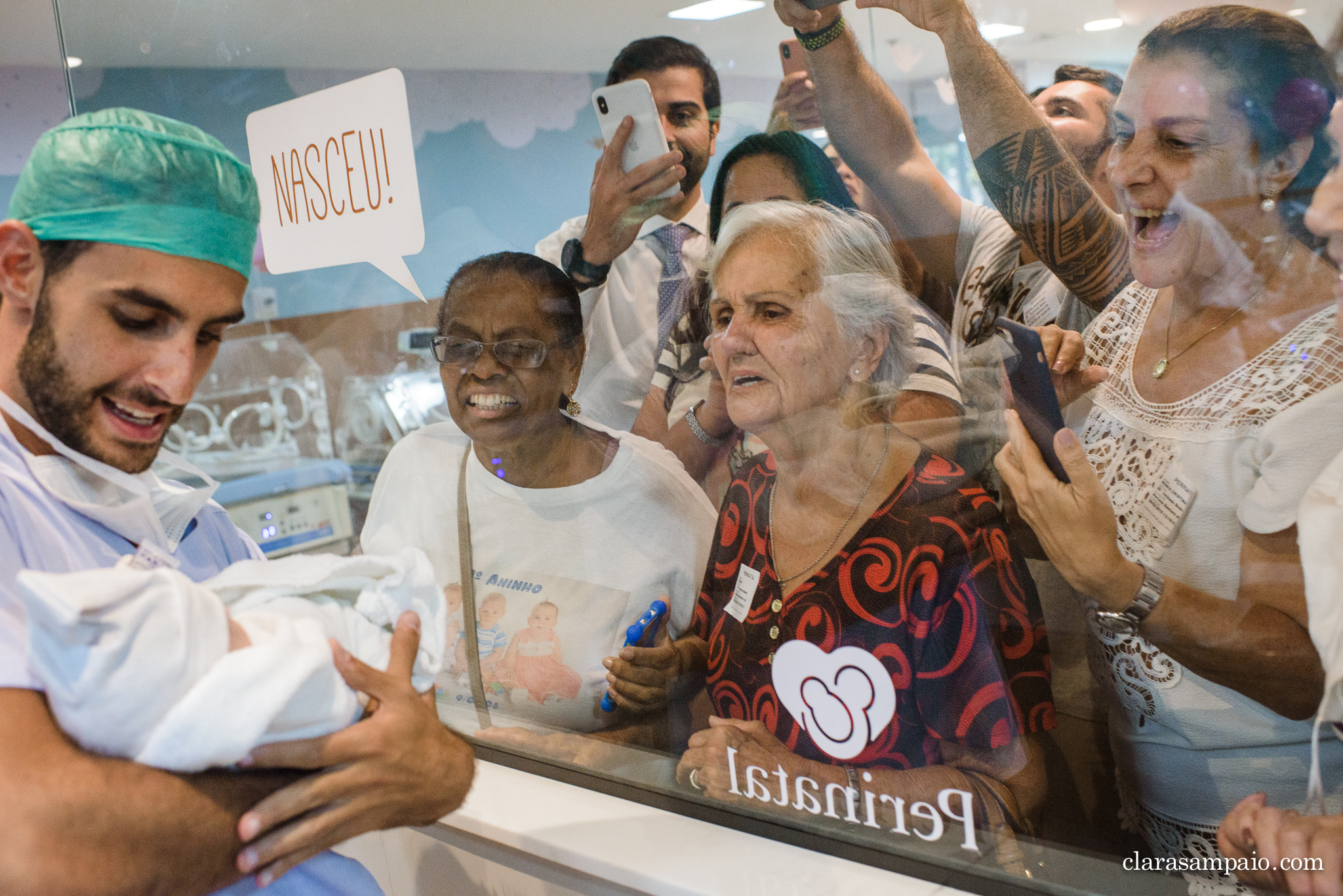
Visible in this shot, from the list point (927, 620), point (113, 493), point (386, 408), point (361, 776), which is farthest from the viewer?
point (386, 408)

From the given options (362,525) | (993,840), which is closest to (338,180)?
(362,525)

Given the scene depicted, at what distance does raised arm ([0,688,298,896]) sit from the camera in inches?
30.2

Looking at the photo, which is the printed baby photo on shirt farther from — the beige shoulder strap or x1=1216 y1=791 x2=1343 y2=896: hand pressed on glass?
x1=1216 y1=791 x2=1343 y2=896: hand pressed on glass

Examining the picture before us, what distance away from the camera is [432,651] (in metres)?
1.04

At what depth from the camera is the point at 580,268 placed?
156 centimetres

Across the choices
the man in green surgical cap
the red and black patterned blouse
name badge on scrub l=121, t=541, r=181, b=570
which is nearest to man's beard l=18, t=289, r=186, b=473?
the man in green surgical cap

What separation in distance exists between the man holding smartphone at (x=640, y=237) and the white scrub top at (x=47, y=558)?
67 cm

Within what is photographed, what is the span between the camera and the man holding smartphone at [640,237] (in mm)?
1363

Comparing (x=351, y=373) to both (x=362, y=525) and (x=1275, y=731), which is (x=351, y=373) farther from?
(x=1275, y=731)

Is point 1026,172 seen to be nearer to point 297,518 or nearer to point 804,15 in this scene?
point 804,15

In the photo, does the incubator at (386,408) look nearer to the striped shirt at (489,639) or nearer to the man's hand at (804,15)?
the striped shirt at (489,639)

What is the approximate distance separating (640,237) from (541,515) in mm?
530

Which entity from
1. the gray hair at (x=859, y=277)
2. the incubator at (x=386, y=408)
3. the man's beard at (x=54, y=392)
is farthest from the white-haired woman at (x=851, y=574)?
the man's beard at (x=54, y=392)

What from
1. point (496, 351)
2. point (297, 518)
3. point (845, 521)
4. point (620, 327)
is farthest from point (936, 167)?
point (297, 518)
